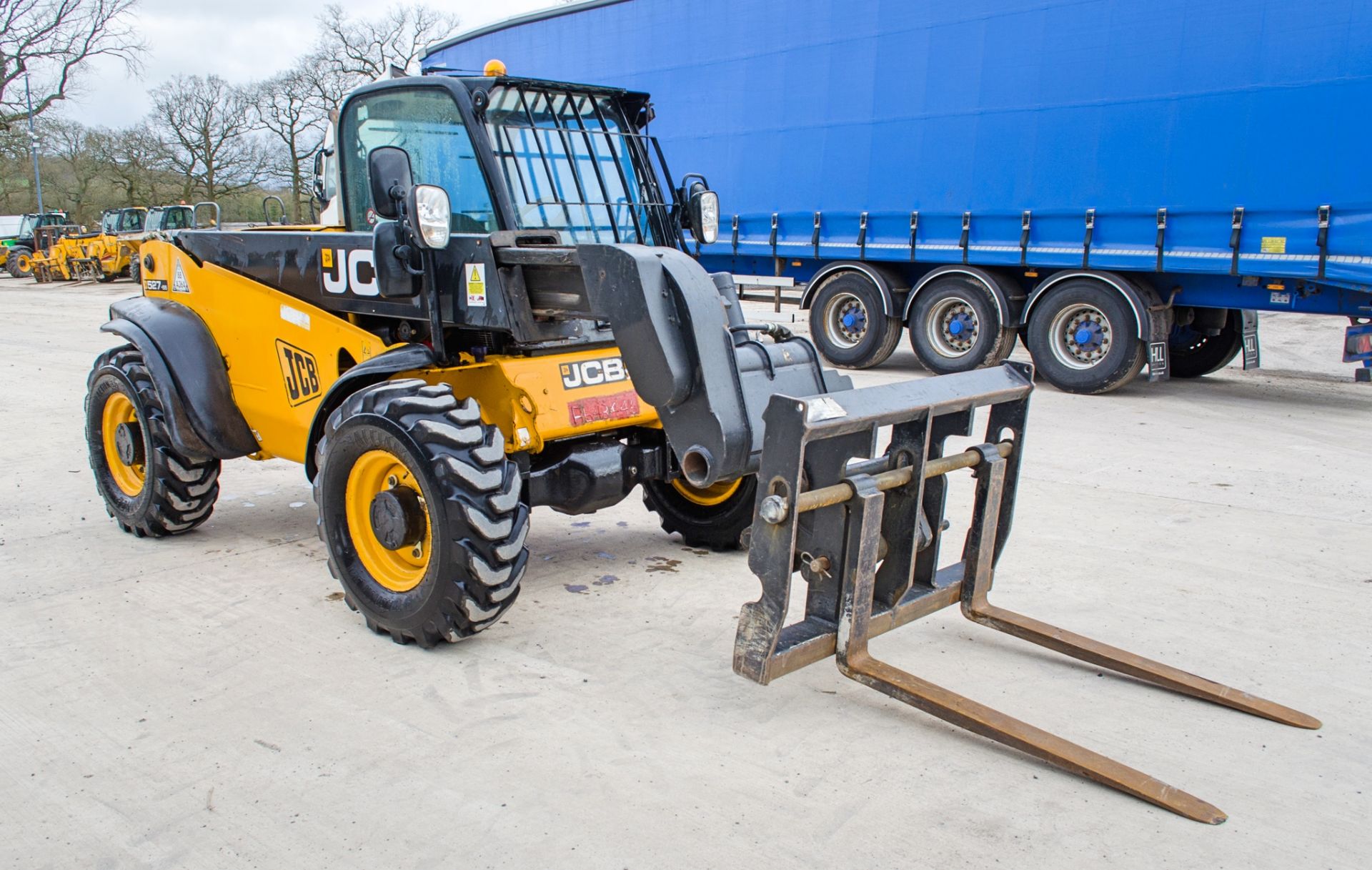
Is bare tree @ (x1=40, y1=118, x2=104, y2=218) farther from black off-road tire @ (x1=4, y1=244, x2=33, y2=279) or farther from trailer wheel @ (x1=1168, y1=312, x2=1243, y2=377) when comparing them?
trailer wheel @ (x1=1168, y1=312, x2=1243, y2=377)

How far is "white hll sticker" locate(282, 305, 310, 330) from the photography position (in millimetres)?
5207

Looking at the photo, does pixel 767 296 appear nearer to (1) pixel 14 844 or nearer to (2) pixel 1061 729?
(2) pixel 1061 729

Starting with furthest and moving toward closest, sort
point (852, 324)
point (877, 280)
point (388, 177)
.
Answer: point (852, 324)
point (877, 280)
point (388, 177)

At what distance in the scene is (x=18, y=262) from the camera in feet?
108

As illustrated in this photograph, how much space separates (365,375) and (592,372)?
3.19 ft

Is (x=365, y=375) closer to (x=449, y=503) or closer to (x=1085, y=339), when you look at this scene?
(x=449, y=503)

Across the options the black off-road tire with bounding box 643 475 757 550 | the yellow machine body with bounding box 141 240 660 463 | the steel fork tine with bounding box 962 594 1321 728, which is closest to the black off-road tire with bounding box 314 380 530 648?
the yellow machine body with bounding box 141 240 660 463

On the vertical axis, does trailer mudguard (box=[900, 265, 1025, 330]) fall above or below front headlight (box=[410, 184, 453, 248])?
below

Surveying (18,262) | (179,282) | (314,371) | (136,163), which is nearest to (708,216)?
(314,371)

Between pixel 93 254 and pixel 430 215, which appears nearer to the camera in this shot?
pixel 430 215

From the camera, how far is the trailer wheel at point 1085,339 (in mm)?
10547

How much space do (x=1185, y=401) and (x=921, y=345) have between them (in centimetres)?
292

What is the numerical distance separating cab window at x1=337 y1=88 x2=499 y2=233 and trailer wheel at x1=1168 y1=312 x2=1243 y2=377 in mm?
9077

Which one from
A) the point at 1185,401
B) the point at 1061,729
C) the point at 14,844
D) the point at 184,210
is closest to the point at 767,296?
the point at 1185,401
